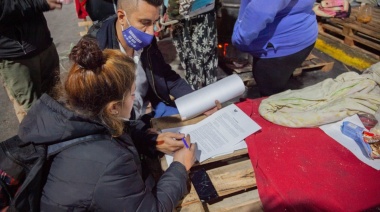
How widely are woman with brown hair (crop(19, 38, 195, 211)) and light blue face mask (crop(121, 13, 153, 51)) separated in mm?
642

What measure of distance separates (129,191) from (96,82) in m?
0.44

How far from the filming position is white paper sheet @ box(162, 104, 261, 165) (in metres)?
1.47

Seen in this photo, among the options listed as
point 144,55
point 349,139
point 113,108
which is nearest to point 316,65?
point 349,139

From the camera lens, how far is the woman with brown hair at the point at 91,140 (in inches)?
40.5

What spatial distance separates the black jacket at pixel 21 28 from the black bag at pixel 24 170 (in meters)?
1.46

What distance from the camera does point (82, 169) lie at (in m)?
1.02

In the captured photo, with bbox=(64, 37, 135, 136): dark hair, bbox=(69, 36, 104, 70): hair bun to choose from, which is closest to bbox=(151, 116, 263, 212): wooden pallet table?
bbox=(64, 37, 135, 136): dark hair

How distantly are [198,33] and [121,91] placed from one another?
2026 mm

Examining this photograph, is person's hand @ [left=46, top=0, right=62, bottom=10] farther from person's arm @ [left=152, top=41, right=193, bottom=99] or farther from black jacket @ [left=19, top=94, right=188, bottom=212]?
black jacket @ [left=19, top=94, right=188, bottom=212]

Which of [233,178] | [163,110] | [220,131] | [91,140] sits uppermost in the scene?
[91,140]

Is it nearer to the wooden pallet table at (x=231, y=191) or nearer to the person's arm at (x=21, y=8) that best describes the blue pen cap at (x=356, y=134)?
the wooden pallet table at (x=231, y=191)

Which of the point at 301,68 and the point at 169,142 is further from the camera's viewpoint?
the point at 301,68

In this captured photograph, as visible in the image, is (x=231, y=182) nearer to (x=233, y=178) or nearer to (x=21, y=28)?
(x=233, y=178)

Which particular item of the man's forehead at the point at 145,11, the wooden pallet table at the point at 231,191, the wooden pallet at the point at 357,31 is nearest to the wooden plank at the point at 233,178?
the wooden pallet table at the point at 231,191
